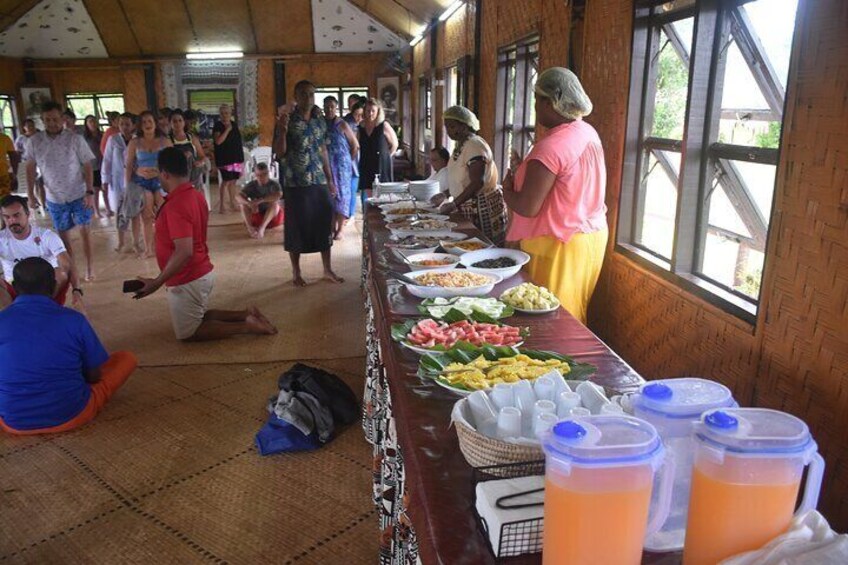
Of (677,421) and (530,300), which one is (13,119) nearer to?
(530,300)

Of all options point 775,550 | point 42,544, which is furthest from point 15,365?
point 775,550

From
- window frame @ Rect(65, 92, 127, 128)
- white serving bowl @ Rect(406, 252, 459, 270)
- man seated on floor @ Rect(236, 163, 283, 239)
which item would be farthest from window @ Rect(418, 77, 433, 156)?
window frame @ Rect(65, 92, 127, 128)

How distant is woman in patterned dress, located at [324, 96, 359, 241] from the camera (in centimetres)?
607

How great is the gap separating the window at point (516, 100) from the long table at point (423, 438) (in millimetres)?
2564

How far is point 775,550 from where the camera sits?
2.57 ft

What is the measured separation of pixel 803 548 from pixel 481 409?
58cm

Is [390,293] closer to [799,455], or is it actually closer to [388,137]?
[799,455]

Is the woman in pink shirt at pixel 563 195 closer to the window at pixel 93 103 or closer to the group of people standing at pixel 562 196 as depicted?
the group of people standing at pixel 562 196

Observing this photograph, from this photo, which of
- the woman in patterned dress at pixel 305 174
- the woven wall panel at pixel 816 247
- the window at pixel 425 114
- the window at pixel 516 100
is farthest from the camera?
the window at pixel 425 114

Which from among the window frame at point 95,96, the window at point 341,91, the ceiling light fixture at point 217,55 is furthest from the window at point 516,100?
the window frame at point 95,96

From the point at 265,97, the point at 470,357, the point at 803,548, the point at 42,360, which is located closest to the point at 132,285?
the point at 42,360

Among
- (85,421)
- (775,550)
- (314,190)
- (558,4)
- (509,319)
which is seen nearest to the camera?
(775,550)

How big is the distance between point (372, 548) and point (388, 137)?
546 cm

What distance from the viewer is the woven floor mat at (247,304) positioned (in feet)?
12.7
